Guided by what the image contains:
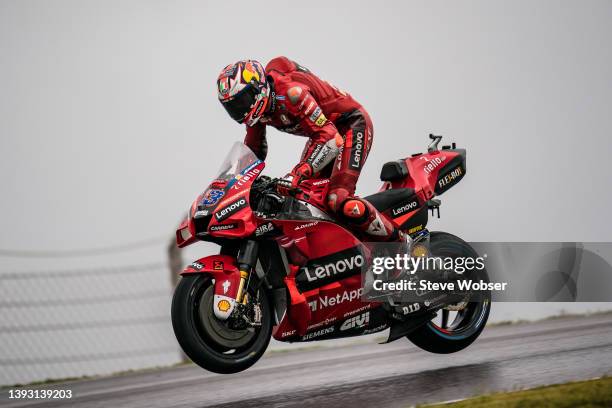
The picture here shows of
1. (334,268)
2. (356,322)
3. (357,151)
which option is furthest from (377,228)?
(356,322)

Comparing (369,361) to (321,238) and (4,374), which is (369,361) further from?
(4,374)

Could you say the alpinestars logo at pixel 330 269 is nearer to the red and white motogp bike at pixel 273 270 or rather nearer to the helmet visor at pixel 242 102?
the red and white motogp bike at pixel 273 270

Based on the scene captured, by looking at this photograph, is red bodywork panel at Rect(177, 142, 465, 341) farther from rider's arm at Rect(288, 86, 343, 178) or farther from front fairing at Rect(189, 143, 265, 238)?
rider's arm at Rect(288, 86, 343, 178)

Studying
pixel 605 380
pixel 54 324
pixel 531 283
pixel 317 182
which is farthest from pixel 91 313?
pixel 605 380

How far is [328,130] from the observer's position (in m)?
5.16

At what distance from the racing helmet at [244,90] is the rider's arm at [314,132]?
0.22 m

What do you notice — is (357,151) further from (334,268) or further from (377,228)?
(334,268)

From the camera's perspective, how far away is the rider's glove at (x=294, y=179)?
4.84 metres

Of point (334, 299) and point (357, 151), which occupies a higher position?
point (357, 151)

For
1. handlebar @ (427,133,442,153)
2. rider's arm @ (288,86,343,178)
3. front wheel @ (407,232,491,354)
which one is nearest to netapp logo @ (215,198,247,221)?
rider's arm @ (288,86,343,178)

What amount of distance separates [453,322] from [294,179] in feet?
6.45

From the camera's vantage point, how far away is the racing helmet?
499 centimetres

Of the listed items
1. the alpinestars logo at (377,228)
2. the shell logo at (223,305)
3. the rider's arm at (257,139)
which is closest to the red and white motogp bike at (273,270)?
the shell logo at (223,305)

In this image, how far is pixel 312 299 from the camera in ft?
16.3
